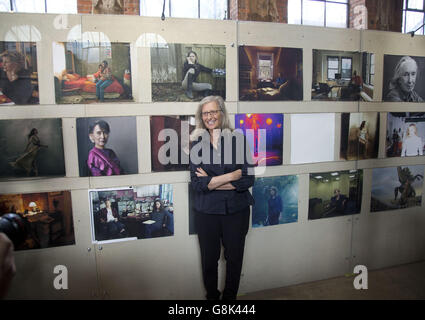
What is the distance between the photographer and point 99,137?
2.20m

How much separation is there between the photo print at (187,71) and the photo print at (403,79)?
1.62 meters

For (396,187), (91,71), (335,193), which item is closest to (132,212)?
(91,71)

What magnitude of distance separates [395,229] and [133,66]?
117 inches

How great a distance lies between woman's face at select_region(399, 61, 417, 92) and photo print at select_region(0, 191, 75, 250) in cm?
315

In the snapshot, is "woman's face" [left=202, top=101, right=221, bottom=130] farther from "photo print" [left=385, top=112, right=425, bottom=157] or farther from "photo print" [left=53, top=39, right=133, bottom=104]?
"photo print" [left=385, top=112, right=425, bottom=157]

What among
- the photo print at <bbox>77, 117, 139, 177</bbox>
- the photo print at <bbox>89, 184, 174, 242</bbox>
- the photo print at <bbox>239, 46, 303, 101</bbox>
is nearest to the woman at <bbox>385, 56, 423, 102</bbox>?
the photo print at <bbox>239, 46, 303, 101</bbox>

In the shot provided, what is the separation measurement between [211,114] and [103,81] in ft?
2.74

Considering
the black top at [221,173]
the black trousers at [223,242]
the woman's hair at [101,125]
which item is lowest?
the black trousers at [223,242]

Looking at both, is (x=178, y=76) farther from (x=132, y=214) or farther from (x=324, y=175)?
(x=324, y=175)

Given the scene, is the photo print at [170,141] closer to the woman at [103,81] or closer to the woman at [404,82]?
the woman at [103,81]

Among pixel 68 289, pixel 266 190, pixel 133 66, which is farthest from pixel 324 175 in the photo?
pixel 68 289

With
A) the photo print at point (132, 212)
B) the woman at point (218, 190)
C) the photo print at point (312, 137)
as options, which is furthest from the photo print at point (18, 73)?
the photo print at point (312, 137)

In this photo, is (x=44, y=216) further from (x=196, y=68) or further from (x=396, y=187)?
(x=396, y=187)

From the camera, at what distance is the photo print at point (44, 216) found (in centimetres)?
213
